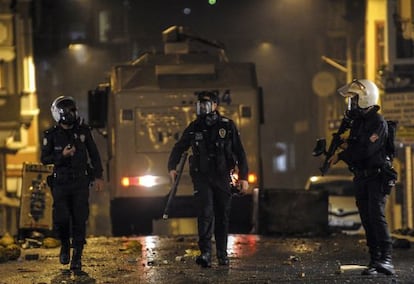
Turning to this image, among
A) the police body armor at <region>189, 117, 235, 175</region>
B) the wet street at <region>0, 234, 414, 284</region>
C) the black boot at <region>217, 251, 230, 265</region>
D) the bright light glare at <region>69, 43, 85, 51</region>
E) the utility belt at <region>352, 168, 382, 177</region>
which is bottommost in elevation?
the wet street at <region>0, 234, 414, 284</region>

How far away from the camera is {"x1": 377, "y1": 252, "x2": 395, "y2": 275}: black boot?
9.41 m

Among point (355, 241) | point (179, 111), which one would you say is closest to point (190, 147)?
point (355, 241)

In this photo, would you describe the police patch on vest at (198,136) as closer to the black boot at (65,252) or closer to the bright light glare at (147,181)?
the black boot at (65,252)

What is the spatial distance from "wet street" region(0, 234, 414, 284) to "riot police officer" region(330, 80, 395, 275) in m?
0.31

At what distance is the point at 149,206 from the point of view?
1698 cm

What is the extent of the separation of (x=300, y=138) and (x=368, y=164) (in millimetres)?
40263

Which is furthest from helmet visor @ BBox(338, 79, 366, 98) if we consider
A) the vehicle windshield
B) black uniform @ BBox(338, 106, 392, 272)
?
the vehicle windshield

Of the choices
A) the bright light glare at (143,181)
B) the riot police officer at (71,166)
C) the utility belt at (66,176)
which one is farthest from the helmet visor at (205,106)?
the bright light glare at (143,181)

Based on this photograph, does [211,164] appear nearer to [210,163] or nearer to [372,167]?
[210,163]

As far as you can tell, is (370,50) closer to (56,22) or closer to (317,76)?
(317,76)

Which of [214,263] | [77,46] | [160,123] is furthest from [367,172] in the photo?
[77,46]

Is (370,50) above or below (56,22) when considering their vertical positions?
below

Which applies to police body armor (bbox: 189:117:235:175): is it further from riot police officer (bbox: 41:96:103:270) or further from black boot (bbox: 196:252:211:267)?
riot police officer (bbox: 41:96:103:270)

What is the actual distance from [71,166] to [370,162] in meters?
3.12
